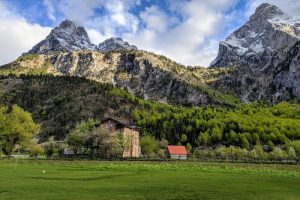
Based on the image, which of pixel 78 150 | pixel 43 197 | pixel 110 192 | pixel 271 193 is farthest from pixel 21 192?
pixel 78 150

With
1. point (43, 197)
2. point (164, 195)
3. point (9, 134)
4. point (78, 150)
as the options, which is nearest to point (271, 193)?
point (164, 195)

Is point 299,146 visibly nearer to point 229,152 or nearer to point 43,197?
point 229,152

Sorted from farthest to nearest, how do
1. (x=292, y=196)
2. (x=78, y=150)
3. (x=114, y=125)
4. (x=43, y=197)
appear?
(x=114, y=125) < (x=78, y=150) < (x=292, y=196) < (x=43, y=197)

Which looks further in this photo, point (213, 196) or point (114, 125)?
point (114, 125)

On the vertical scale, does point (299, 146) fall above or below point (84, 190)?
above

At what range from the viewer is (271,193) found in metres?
41.7

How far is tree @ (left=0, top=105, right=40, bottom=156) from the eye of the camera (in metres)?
130

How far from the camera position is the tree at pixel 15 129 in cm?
12975

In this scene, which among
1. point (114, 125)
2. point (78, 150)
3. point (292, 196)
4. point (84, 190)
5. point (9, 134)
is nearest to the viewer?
point (292, 196)

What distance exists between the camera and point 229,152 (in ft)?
635

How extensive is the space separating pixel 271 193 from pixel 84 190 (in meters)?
19.0

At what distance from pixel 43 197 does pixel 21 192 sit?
171 inches

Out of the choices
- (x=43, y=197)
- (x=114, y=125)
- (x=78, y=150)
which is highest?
(x=114, y=125)

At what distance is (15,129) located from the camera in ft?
427
